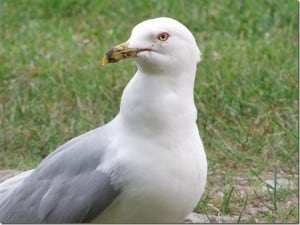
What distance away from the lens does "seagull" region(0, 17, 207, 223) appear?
4.18m

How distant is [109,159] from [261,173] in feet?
5.84

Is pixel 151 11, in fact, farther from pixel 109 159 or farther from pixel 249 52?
pixel 109 159

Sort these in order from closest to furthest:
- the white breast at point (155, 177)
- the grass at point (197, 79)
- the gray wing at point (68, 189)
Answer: the white breast at point (155, 177), the gray wing at point (68, 189), the grass at point (197, 79)

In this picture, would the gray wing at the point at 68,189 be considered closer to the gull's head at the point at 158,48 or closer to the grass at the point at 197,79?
the gull's head at the point at 158,48

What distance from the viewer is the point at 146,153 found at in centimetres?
417

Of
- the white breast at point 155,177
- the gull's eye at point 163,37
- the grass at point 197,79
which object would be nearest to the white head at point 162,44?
the gull's eye at point 163,37

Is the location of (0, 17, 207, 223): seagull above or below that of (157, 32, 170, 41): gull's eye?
below

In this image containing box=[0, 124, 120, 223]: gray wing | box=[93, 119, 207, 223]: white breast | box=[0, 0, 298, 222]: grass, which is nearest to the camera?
box=[93, 119, 207, 223]: white breast

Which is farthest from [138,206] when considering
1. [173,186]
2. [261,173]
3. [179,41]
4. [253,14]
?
[253,14]

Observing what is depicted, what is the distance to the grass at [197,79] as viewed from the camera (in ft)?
19.9

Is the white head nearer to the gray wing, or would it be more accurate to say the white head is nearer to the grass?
the gray wing

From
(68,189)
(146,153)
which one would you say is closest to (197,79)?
(68,189)

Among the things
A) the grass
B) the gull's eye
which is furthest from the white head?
the grass

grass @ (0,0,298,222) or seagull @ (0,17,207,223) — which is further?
grass @ (0,0,298,222)
